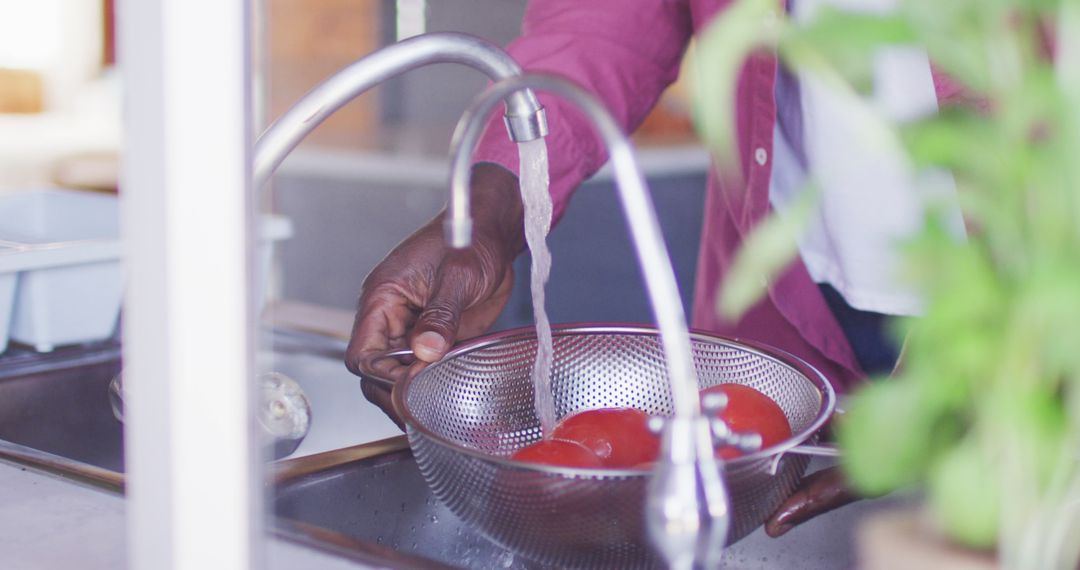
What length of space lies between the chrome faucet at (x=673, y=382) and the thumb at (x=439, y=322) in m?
0.34

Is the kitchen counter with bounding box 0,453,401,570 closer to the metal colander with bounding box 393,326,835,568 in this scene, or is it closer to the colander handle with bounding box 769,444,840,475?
the metal colander with bounding box 393,326,835,568

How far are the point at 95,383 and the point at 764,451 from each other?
81cm

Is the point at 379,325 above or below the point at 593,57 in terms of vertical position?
below

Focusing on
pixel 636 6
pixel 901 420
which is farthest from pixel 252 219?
pixel 636 6

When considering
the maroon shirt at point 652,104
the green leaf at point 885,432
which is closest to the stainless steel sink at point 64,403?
the maroon shirt at point 652,104

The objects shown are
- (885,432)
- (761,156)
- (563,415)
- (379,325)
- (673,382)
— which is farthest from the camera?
(761,156)

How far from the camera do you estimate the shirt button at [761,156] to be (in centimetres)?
126

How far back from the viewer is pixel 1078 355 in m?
0.31

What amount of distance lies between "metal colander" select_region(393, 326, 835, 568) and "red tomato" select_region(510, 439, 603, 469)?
0.04 m

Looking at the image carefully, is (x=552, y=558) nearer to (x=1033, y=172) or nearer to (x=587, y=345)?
(x=587, y=345)

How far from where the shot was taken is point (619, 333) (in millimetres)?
859

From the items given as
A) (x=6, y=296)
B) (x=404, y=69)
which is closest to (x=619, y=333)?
(x=404, y=69)

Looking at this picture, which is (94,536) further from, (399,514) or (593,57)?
(593,57)

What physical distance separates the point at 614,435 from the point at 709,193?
2.65ft
